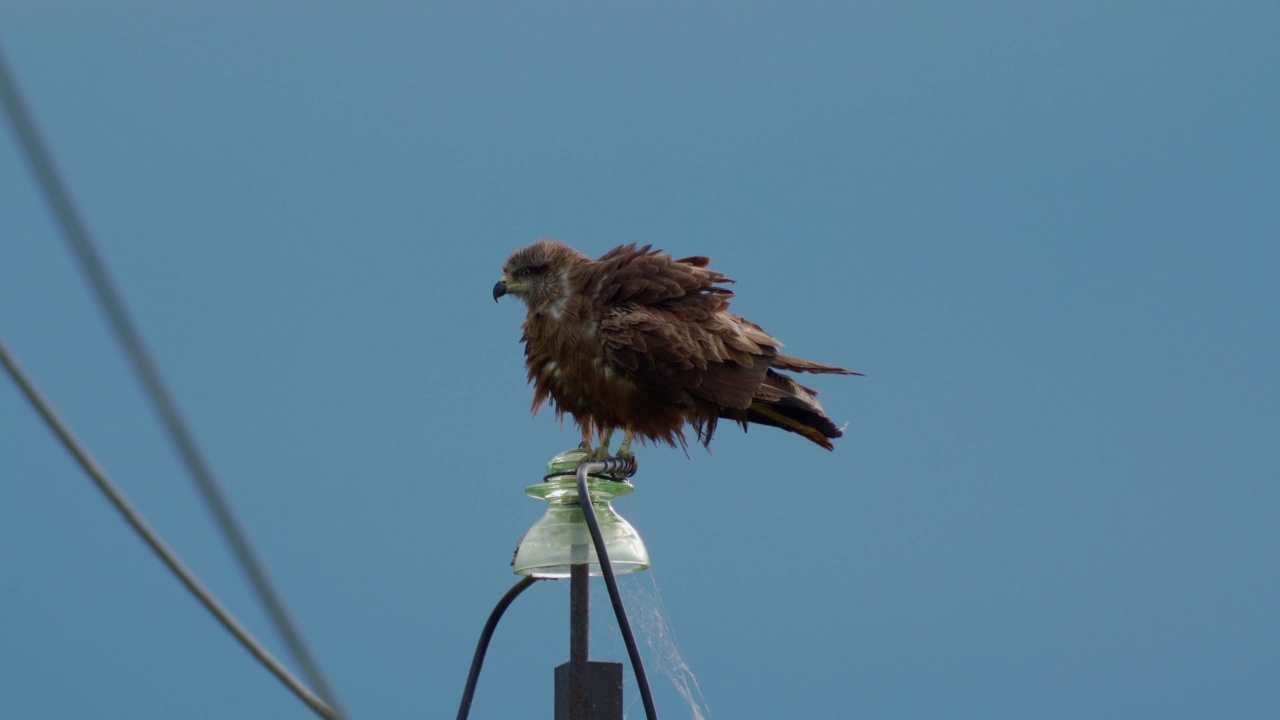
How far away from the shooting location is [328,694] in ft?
4.19

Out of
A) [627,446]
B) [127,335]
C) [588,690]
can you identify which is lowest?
[588,690]

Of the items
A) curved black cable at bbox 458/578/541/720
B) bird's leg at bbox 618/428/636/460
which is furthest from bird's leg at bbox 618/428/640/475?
curved black cable at bbox 458/578/541/720

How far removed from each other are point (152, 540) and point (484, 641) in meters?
1.43

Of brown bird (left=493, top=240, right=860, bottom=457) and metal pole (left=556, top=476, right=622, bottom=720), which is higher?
brown bird (left=493, top=240, right=860, bottom=457)

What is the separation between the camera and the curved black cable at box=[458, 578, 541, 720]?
2.55 meters

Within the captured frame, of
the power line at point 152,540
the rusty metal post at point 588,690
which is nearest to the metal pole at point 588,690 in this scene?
the rusty metal post at point 588,690

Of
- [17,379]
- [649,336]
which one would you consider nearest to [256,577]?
[17,379]

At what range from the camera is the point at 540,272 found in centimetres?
387

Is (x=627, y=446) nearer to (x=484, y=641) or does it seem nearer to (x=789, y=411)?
(x=789, y=411)

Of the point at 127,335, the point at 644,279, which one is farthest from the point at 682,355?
the point at 127,335

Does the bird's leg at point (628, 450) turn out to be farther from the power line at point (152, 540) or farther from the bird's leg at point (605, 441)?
the power line at point (152, 540)

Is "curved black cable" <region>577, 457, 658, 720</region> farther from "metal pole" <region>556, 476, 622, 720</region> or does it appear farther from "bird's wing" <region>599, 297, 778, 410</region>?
"bird's wing" <region>599, 297, 778, 410</region>

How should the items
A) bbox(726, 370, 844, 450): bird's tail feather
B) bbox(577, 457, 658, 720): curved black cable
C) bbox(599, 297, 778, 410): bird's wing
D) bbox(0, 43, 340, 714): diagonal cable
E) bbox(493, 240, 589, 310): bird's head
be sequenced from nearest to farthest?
1. bbox(0, 43, 340, 714): diagonal cable
2. bbox(577, 457, 658, 720): curved black cable
3. bbox(599, 297, 778, 410): bird's wing
4. bbox(726, 370, 844, 450): bird's tail feather
5. bbox(493, 240, 589, 310): bird's head

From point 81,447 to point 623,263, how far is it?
2547 millimetres
